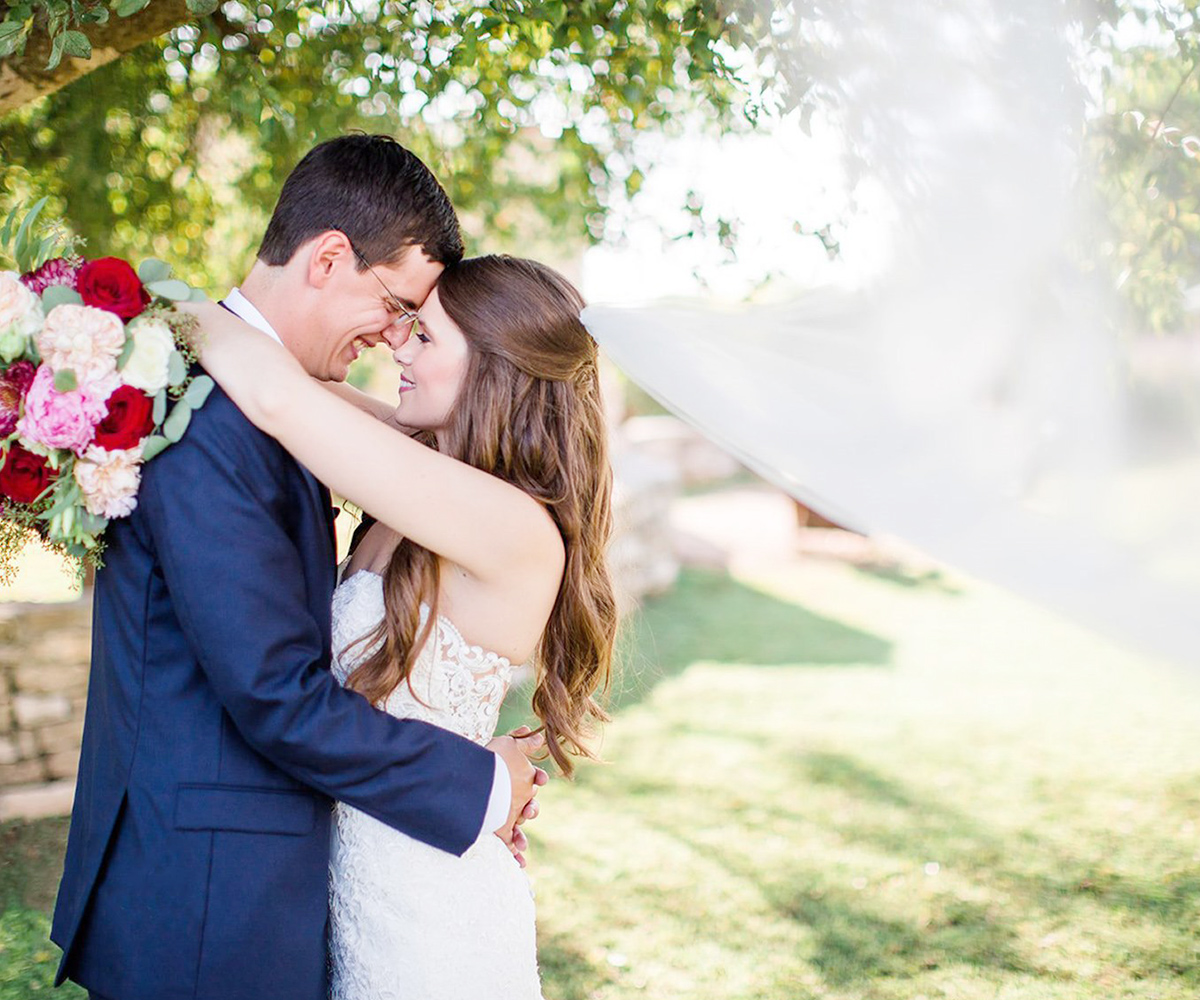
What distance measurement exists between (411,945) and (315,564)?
800mm

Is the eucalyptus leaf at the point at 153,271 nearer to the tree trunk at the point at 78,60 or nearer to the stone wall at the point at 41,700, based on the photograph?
the tree trunk at the point at 78,60

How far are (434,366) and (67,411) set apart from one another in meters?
0.80

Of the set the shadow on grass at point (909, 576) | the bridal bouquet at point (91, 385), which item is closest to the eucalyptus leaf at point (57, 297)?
the bridal bouquet at point (91, 385)

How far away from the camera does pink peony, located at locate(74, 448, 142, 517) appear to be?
6.26 feet

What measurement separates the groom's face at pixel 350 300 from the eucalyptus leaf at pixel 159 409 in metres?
0.52

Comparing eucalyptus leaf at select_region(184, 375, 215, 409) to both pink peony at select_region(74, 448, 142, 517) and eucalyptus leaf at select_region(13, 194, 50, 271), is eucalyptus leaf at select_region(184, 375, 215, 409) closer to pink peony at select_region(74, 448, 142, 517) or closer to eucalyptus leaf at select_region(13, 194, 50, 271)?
pink peony at select_region(74, 448, 142, 517)

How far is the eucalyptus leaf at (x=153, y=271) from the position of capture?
2.01 m

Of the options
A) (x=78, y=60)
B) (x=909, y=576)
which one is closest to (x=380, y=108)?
(x=78, y=60)

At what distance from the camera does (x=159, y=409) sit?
193cm

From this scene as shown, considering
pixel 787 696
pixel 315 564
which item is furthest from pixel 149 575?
pixel 787 696

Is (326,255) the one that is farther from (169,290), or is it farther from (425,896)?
(425,896)

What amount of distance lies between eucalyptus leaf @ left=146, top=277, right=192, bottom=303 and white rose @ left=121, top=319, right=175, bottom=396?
0.10 m

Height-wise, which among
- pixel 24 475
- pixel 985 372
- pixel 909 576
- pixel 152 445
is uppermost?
pixel 909 576

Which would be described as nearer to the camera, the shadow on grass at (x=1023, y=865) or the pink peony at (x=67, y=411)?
the pink peony at (x=67, y=411)
